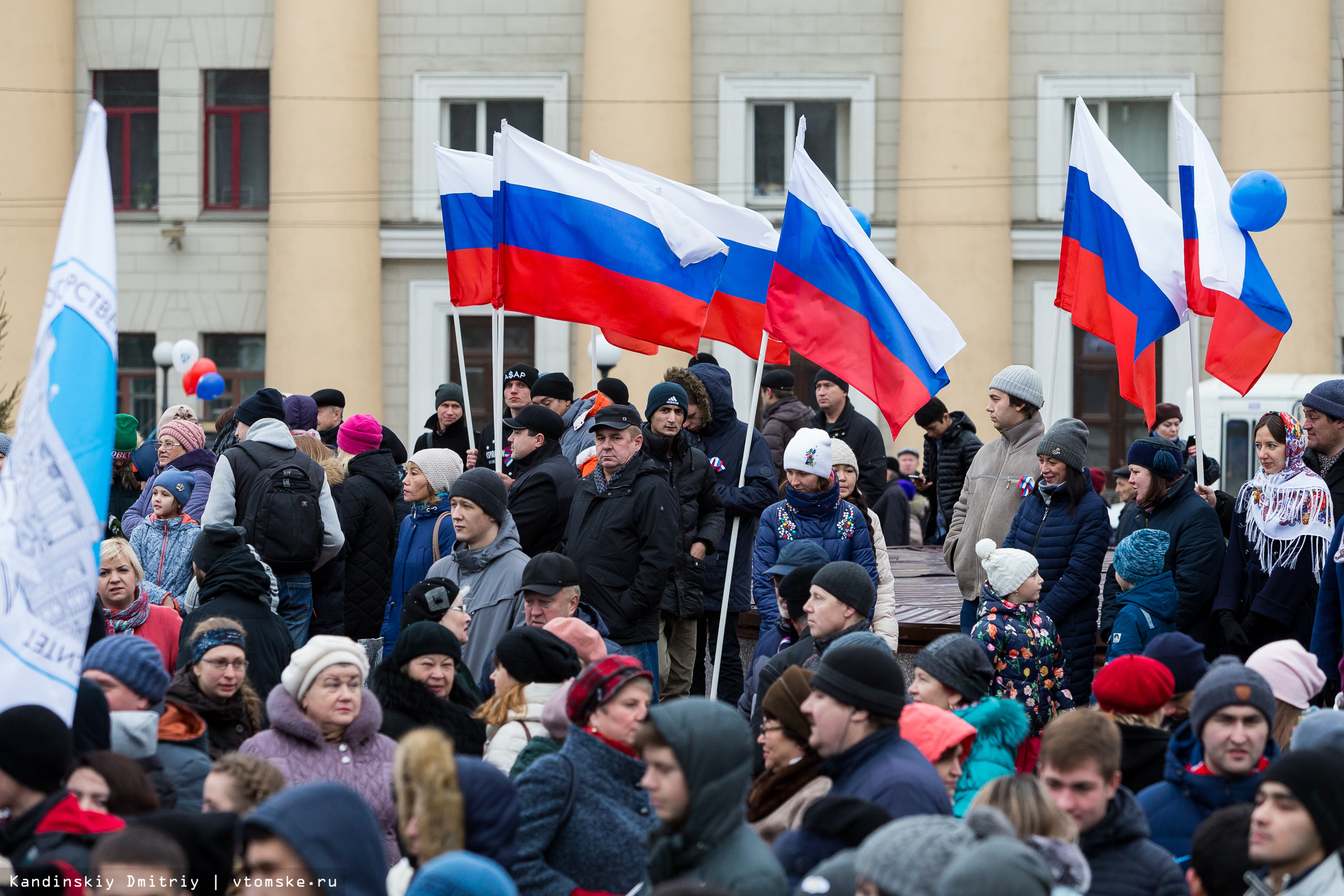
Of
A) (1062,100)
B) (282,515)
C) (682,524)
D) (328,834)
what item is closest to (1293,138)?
(1062,100)

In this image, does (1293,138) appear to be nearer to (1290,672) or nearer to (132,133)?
(132,133)

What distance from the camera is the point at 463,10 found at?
24109 millimetres

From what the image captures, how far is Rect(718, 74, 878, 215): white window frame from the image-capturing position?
2403 cm

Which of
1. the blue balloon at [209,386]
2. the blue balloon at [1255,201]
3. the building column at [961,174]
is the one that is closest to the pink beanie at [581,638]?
the blue balloon at [1255,201]

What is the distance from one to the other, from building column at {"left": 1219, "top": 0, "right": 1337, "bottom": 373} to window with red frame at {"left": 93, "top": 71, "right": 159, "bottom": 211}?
1600cm

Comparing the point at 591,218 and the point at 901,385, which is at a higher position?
the point at 591,218

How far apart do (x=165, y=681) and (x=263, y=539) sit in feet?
10.0

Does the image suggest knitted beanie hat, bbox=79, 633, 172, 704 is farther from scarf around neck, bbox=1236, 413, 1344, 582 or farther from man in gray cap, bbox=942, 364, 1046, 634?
scarf around neck, bbox=1236, 413, 1344, 582

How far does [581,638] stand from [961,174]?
18.5m

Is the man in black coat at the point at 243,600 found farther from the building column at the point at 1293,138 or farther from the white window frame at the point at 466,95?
the building column at the point at 1293,138

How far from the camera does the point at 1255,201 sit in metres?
8.93

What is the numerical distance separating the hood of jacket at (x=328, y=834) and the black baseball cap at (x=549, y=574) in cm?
337

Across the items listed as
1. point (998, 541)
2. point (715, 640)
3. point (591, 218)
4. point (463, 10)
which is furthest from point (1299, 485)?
point (463, 10)

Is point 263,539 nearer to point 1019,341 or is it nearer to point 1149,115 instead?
point 1019,341
